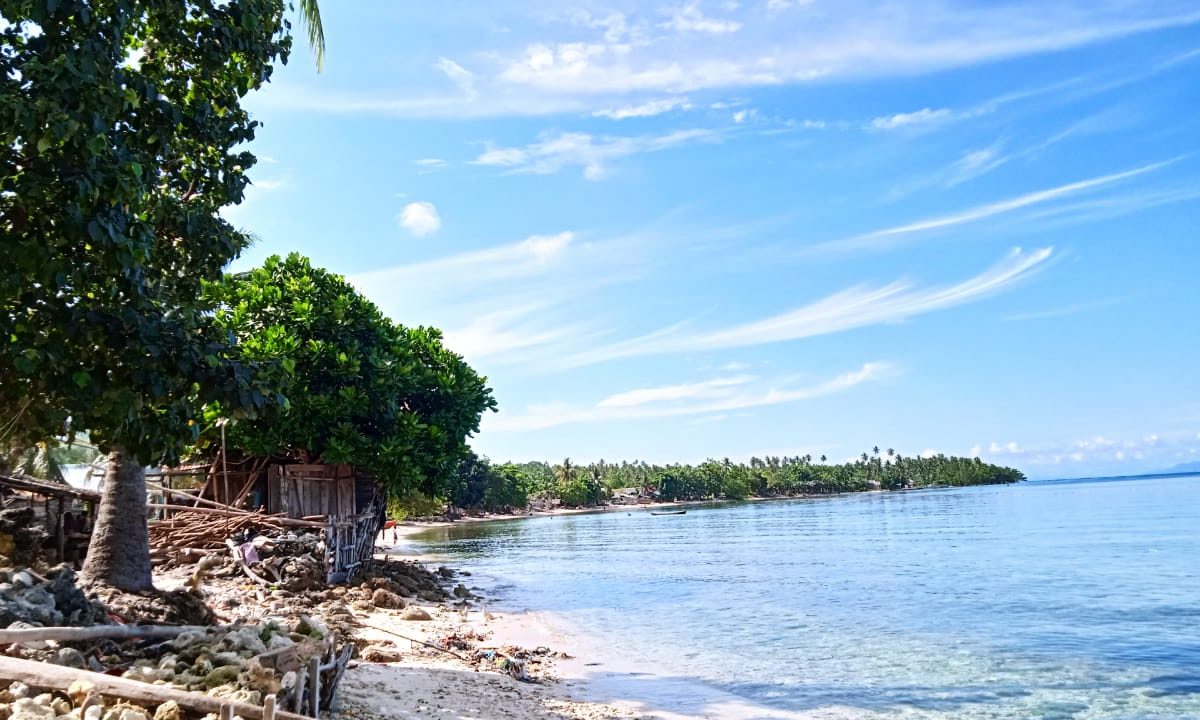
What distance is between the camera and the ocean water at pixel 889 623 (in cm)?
1353

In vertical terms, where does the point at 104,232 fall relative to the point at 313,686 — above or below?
above

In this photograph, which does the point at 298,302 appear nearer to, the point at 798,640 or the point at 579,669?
the point at 579,669

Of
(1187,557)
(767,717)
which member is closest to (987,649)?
(767,717)

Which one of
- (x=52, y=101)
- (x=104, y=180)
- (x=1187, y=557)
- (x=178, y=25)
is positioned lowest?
(x=1187, y=557)

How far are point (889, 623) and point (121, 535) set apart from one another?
17.7 meters

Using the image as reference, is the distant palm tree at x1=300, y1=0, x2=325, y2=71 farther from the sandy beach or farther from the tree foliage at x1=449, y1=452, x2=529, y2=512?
the tree foliage at x1=449, y1=452, x2=529, y2=512

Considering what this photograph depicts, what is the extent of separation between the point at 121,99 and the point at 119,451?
6042mm

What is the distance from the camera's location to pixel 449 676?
1213 cm

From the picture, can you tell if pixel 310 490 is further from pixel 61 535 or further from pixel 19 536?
pixel 19 536

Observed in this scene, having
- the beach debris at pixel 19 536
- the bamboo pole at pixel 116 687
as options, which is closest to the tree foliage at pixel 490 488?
the beach debris at pixel 19 536

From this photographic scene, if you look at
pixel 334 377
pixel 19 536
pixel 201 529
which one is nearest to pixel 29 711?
pixel 19 536

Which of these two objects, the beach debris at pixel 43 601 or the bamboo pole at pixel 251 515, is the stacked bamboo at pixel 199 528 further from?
the beach debris at pixel 43 601

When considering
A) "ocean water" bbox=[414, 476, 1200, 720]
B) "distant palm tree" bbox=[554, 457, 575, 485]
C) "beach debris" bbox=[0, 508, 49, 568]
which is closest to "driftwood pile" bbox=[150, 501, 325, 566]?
"beach debris" bbox=[0, 508, 49, 568]

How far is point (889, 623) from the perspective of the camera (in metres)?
21.0
